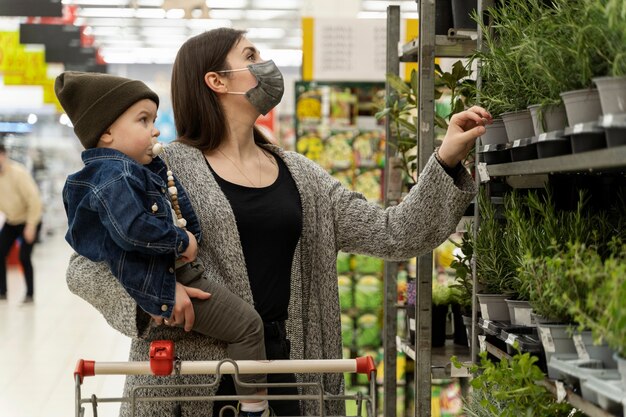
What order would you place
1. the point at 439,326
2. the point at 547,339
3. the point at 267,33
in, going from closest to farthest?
the point at 547,339, the point at 439,326, the point at 267,33

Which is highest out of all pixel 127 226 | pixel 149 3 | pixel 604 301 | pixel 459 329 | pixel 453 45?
pixel 149 3

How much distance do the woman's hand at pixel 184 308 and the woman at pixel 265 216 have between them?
0.10 m

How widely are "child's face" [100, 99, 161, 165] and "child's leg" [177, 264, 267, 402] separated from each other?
1.10 feet

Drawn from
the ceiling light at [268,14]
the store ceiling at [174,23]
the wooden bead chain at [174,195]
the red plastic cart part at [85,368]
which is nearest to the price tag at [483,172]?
the wooden bead chain at [174,195]

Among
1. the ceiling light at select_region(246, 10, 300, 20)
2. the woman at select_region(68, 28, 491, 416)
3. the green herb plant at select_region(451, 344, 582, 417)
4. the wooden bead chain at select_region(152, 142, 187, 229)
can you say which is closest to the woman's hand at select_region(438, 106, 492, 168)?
the woman at select_region(68, 28, 491, 416)

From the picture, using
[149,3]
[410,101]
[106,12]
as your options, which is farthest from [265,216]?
[106,12]

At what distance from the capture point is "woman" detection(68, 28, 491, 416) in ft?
7.29

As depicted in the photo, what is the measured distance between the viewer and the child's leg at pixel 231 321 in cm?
211

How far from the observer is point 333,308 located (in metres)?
2.45

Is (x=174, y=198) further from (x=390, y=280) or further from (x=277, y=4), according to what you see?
(x=277, y=4)

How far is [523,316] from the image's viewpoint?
2.11 meters

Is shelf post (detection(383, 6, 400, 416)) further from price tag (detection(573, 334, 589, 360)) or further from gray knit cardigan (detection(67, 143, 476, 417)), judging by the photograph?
price tag (detection(573, 334, 589, 360))

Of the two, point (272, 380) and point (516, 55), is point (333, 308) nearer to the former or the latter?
point (272, 380)

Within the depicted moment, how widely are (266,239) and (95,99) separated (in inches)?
23.6
